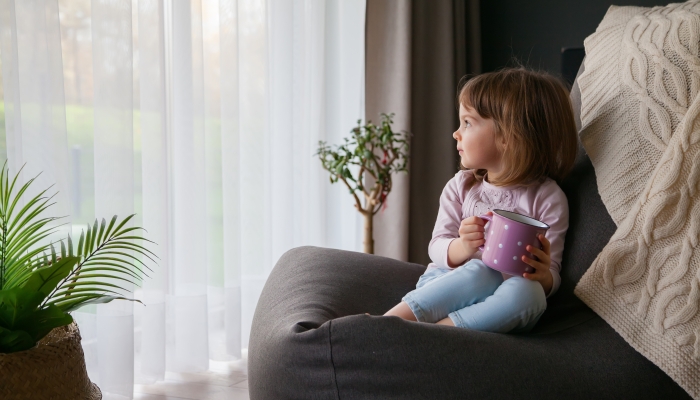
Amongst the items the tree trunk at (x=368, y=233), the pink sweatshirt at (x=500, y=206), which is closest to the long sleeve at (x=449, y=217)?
the pink sweatshirt at (x=500, y=206)

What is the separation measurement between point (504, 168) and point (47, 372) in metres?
0.99

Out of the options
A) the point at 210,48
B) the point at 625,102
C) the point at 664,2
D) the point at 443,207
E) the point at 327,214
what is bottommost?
the point at 327,214

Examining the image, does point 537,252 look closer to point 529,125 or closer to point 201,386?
point 529,125

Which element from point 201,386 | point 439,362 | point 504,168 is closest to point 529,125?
point 504,168

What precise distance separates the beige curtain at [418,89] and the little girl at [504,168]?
1.31 meters

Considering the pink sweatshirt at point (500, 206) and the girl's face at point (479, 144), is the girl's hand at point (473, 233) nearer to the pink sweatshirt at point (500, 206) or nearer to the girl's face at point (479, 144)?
the pink sweatshirt at point (500, 206)

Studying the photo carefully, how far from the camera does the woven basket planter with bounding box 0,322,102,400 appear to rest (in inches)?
40.4

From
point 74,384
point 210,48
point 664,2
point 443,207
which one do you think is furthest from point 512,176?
point 664,2

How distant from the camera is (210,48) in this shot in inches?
86.2

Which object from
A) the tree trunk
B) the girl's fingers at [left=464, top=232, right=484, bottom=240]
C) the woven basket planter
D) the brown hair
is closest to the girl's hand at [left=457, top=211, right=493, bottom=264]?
the girl's fingers at [left=464, top=232, right=484, bottom=240]

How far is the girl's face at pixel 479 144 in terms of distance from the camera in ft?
4.89

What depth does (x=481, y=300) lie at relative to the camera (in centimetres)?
128

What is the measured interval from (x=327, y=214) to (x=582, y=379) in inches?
73.4

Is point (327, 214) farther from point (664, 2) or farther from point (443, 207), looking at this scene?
point (664, 2)
